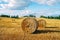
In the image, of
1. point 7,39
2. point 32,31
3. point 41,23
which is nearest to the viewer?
point 7,39

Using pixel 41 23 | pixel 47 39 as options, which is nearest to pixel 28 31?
pixel 47 39

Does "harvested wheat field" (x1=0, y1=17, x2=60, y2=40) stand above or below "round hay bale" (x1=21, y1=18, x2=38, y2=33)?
below

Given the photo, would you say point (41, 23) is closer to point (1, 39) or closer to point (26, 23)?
point (26, 23)

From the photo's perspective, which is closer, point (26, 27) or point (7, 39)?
point (7, 39)

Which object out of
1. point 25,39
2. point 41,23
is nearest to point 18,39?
point 25,39

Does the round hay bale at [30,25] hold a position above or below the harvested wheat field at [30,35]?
above

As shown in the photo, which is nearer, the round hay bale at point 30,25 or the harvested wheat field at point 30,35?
the harvested wheat field at point 30,35

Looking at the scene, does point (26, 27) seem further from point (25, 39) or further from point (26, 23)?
point (25, 39)

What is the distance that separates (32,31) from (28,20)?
104 centimetres

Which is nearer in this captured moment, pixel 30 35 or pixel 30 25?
pixel 30 35

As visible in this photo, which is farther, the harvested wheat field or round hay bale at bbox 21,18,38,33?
round hay bale at bbox 21,18,38,33

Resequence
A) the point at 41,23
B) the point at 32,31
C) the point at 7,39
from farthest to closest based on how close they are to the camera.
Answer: the point at 41,23 → the point at 32,31 → the point at 7,39

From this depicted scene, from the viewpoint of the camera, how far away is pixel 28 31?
15.2 meters

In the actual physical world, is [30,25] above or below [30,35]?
above
